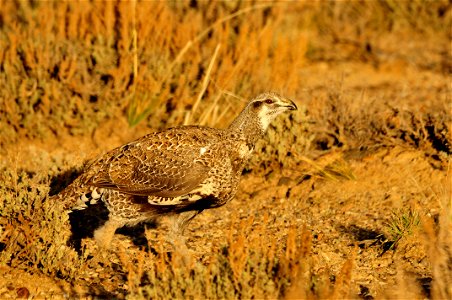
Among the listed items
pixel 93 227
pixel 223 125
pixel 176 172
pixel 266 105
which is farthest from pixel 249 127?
pixel 223 125

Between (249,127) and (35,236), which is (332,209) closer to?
(249,127)

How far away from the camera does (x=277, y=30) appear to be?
10.6 meters

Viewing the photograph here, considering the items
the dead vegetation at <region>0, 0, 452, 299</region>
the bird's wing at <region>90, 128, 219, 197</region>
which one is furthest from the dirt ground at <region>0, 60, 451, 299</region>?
the bird's wing at <region>90, 128, 219, 197</region>

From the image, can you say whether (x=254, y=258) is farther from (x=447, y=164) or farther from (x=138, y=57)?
(x=138, y=57)

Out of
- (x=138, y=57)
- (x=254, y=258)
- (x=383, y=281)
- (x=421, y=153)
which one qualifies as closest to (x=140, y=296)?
(x=254, y=258)

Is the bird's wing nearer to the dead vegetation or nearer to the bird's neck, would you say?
the bird's neck

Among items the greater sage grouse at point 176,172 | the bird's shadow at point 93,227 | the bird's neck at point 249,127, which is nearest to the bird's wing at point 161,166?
the greater sage grouse at point 176,172

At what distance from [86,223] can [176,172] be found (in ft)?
5.06

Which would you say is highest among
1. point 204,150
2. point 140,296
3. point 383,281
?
point 204,150

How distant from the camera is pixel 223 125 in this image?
8.69 m

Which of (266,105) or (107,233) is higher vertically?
(266,105)

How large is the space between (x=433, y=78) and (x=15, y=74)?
5.37 metres

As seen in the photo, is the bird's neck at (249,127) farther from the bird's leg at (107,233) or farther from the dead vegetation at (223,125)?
the bird's leg at (107,233)

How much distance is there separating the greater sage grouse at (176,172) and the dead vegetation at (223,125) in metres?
0.33
